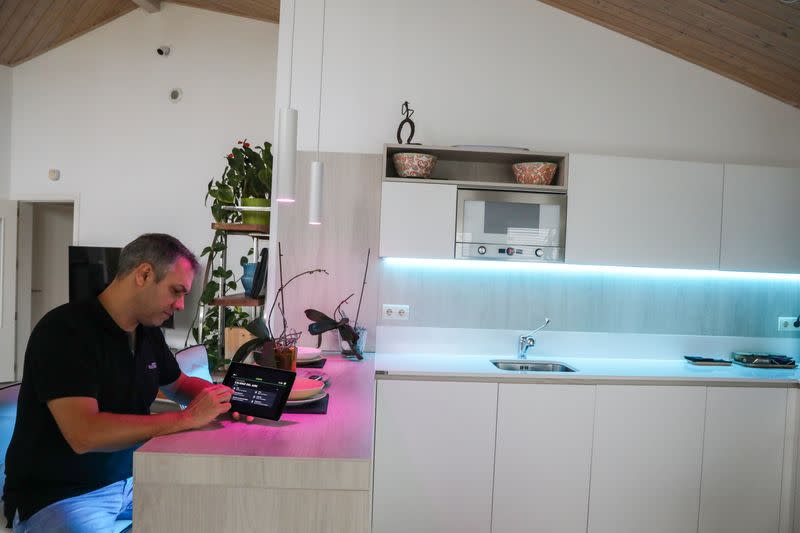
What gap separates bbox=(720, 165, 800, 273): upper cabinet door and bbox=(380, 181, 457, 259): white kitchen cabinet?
162cm

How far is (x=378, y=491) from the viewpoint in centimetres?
272

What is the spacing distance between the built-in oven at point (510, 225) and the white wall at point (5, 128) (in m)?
4.69

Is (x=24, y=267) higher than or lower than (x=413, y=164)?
lower

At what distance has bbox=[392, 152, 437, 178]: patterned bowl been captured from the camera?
9.66 ft

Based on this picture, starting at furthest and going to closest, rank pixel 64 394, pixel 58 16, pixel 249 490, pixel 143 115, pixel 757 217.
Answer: pixel 143 115, pixel 58 16, pixel 757 217, pixel 64 394, pixel 249 490

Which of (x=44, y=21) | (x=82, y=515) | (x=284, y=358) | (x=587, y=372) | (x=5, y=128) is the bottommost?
(x=82, y=515)

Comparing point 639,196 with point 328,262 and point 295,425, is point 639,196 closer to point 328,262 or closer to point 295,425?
point 328,262

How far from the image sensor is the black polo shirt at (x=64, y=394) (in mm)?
1395

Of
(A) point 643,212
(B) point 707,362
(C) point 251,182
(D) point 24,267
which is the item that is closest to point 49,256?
(D) point 24,267

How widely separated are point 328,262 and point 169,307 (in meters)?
1.62

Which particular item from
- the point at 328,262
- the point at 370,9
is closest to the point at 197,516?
the point at 328,262

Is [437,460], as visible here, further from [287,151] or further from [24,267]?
Answer: [24,267]

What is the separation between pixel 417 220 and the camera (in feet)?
9.68

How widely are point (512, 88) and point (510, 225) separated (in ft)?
3.06
